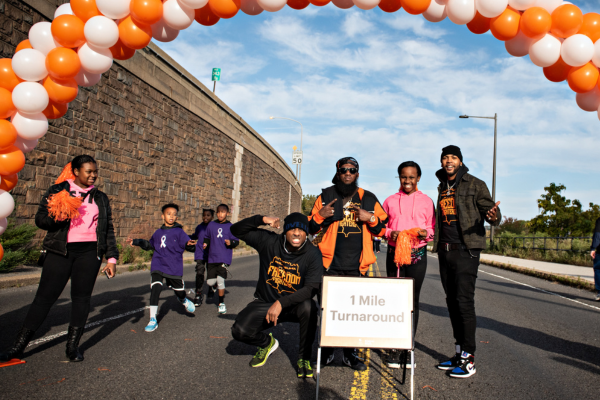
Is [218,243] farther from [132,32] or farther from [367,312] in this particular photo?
[367,312]

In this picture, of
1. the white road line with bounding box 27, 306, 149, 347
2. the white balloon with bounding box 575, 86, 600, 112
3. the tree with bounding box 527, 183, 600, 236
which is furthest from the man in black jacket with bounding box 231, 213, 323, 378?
the tree with bounding box 527, 183, 600, 236

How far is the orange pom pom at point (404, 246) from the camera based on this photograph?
444cm

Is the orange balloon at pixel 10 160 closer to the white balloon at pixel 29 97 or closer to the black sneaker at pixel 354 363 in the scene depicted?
the white balloon at pixel 29 97

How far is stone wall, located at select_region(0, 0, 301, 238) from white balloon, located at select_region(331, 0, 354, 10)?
911 centimetres

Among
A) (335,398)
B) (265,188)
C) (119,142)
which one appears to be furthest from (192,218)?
(335,398)

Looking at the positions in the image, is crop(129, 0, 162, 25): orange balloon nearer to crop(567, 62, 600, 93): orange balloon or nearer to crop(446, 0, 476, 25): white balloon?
crop(446, 0, 476, 25): white balloon

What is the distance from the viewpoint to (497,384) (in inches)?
160

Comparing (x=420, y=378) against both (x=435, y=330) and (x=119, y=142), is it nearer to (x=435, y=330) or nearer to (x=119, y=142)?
(x=435, y=330)

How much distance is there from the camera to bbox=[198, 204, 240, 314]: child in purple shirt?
24.8 ft

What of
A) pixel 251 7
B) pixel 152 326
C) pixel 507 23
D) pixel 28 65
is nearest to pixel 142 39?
pixel 28 65

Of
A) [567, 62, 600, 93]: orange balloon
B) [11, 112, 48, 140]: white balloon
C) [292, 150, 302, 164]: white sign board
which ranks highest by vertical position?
[292, 150, 302, 164]: white sign board

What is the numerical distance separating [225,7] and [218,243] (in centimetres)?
427

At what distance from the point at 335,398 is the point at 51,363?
2853mm

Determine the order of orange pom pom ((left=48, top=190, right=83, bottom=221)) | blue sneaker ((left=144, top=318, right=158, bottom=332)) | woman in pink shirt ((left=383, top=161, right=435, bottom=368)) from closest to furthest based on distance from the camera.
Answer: orange pom pom ((left=48, top=190, right=83, bottom=221)), woman in pink shirt ((left=383, top=161, right=435, bottom=368)), blue sneaker ((left=144, top=318, right=158, bottom=332))
